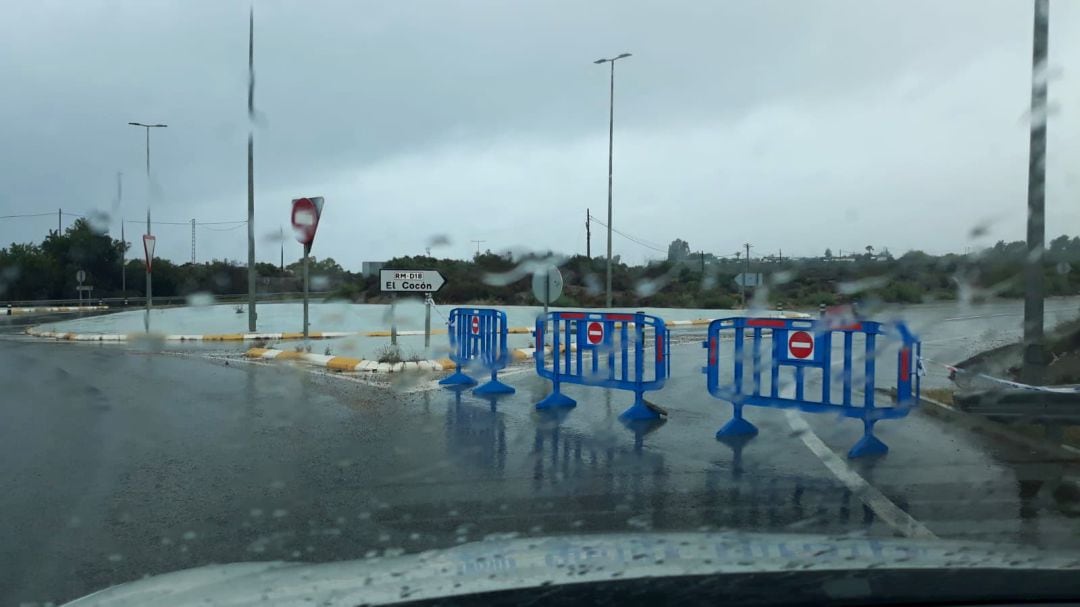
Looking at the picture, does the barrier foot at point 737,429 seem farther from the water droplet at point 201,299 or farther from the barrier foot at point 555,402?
the water droplet at point 201,299

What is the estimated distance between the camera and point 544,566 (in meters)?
3.33

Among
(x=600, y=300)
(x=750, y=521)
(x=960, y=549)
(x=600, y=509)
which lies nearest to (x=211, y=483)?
(x=600, y=509)

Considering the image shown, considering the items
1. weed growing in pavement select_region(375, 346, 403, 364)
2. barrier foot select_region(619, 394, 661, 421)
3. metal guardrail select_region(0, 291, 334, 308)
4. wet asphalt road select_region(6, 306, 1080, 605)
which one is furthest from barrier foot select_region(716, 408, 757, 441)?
metal guardrail select_region(0, 291, 334, 308)

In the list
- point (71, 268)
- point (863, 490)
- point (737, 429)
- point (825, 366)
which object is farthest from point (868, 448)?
point (71, 268)

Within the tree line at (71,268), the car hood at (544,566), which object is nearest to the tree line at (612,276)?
the tree line at (71,268)

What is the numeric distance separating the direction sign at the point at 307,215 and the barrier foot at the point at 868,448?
1507 cm

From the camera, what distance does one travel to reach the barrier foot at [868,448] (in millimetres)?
8138

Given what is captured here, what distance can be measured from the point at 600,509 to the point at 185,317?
3448 centimetres

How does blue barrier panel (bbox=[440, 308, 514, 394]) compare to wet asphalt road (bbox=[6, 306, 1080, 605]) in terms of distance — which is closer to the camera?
wet asphalt road (bbox=[6, 306, 1080, 605])

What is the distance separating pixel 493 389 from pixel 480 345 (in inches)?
31.1

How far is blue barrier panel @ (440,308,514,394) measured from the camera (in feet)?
42.7

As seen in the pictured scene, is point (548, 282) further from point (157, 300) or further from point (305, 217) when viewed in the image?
point (157, 300)

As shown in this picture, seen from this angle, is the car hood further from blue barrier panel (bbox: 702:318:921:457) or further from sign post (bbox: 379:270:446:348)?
sign post (bbox: 379:270:446:348)

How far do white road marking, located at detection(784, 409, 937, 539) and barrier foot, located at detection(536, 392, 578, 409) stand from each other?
3.03 metres
